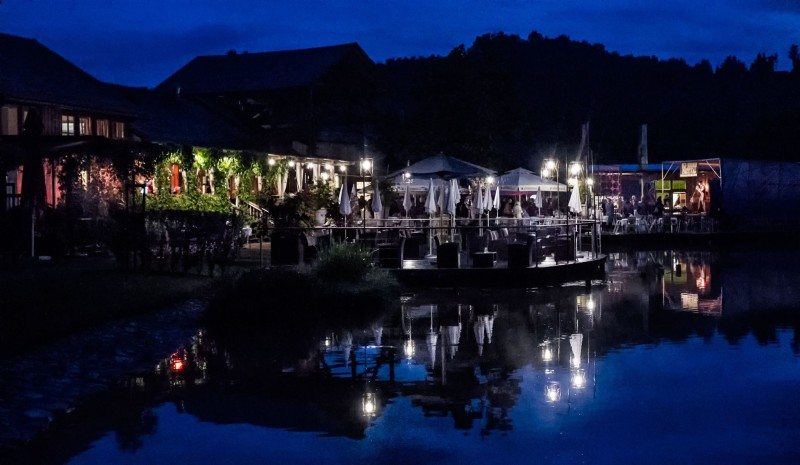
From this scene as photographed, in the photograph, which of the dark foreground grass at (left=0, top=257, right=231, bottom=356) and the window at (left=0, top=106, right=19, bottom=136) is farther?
the window at (left=0, top=106, right=19, bottom=136)

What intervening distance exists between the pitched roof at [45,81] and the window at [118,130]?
814 millimetres

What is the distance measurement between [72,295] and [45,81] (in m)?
15.0

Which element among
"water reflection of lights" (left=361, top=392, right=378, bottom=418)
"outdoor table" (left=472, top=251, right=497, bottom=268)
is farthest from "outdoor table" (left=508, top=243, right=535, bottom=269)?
"water reflection of lights" (left=361, top=392, right=378, bottom=418)

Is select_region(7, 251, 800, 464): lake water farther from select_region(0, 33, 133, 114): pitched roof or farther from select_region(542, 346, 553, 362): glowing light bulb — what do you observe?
select_region(0, 33, 133, 114): pitched roof

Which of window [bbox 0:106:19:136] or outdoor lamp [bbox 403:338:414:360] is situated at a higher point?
window [bbox 0:106:19:136]

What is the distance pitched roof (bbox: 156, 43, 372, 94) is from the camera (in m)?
39.6

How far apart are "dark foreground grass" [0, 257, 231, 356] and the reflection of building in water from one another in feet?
28.8

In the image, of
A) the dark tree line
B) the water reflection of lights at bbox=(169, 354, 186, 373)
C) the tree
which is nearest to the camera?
the water reflection of lights at bbox=(169, 354, 186, 373)

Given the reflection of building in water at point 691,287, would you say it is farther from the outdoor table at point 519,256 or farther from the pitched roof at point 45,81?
the pitched roof at point 45,81

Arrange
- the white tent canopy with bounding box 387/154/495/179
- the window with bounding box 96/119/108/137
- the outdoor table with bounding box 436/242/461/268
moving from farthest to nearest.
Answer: the window with bounding box 96/119/108/137
the white tent canopy with bounding box 387/154/495/179
the outdoor table with bounding box 436/242/461/268

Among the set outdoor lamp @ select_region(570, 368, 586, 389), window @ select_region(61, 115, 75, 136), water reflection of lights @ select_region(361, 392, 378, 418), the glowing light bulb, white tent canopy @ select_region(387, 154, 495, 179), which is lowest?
water reflection of lights @ select_region(361, 392, 378, 418)

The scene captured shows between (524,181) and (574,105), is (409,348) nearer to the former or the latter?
(524,181)

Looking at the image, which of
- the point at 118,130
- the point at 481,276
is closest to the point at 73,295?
the point at 481,276

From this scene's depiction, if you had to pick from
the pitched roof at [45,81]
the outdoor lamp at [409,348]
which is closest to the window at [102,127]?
the pitched roof at [45,81]
